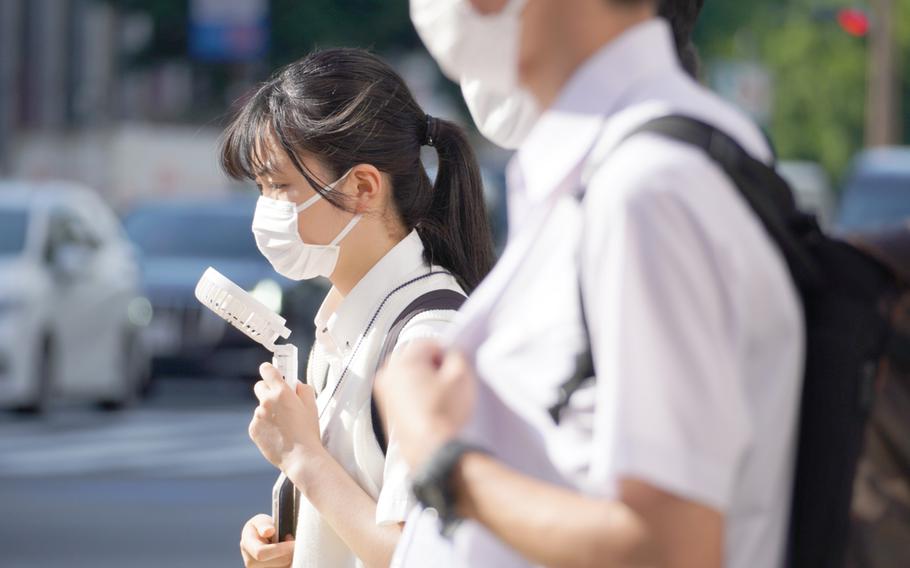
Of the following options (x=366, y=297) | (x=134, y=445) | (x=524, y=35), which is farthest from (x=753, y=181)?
(x=134, y=445)

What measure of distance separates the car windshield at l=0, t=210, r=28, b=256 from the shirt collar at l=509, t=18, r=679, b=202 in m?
12.4

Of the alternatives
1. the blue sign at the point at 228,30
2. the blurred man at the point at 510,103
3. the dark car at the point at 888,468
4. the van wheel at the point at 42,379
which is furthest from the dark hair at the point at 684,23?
the blue sign at the point at 228,30

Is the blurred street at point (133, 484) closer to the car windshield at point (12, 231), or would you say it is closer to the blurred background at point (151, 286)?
the blurred background at point (151, 286)

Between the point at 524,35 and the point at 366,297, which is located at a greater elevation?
the point at 524,35

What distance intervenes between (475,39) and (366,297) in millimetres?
1061

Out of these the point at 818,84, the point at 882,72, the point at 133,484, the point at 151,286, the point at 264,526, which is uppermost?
the point at 264,526

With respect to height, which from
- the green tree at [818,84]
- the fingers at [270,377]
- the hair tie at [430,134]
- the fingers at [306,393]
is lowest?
the green tree at [818,84]

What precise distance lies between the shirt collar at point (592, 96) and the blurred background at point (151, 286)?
27 cm

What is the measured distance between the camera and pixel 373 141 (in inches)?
116

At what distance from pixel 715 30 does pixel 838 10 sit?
214 inches

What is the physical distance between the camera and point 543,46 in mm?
1760

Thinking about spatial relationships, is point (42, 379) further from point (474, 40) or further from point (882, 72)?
point (882, 72)

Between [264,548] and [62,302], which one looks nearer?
[264,548]

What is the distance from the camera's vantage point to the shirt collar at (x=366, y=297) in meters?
2.85
